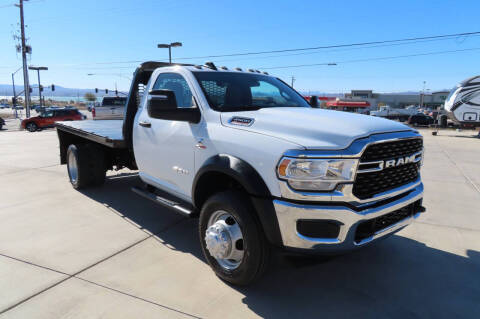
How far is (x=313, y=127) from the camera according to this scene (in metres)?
2.61

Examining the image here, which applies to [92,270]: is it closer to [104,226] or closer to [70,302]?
[70,302]

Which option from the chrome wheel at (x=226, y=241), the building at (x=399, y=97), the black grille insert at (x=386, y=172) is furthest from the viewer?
the building at (x=399, y=97)

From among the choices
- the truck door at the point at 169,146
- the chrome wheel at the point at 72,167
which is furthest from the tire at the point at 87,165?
the truck door at the point at 169,146

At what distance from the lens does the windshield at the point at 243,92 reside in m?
3.45

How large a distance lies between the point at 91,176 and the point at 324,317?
4.81 metres

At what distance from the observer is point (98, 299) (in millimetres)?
2775

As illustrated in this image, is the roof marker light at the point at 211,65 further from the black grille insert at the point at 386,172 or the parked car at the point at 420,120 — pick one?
the parked car at the point at 420,120

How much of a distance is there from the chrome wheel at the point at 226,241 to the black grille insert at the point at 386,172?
1.04 metres

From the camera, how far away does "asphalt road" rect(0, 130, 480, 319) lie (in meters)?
2.67

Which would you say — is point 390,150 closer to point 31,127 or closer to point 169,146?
point 169,146

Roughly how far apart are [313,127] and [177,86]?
1.87 metres

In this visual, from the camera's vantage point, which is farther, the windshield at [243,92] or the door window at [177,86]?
the door window at [177,86]

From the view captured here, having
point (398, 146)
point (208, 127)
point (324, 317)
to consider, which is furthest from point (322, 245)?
point (208, 127)

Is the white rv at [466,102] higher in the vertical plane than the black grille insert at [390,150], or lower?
higher
